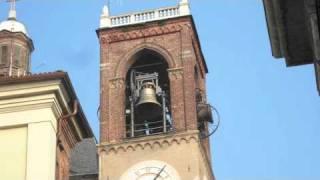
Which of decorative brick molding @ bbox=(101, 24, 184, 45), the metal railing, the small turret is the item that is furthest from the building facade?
the small turret

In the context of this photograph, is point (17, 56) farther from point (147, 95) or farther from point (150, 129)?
point (147, 95)

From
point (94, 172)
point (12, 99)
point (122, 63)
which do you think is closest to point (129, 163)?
point (94, 172)

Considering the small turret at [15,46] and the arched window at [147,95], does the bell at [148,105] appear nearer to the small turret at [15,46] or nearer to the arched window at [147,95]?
the arched window at [147,95]

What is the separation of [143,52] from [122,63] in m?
0.85

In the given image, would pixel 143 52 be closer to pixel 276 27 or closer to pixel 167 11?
pixel 167 11

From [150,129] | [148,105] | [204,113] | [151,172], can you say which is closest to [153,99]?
[148,105]

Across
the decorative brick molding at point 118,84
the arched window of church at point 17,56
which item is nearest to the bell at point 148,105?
the decorative brick molding at point 118,84

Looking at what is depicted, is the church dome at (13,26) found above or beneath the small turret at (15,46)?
above

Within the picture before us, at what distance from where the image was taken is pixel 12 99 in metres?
12.0

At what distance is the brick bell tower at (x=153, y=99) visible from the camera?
32.2 m

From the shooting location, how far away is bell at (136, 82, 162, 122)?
103ft

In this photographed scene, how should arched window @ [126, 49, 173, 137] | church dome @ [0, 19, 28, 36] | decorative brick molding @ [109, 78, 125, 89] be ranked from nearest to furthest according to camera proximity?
1. arched window @ [126, 49, 173, 137]
2. decorative brick molding @ [109, 78, 125, 89]
3. church dome @ [0, 19, 28, 36]

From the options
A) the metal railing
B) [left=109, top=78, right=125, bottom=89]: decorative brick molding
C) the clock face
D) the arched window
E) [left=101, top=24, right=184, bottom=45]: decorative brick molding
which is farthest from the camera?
[left=101, top=24, right=184, bottom=45]: decorative brick molding

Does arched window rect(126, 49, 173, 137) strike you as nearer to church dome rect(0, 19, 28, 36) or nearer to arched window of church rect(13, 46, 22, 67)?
arched window of church rect(13, 46, 22, 67)
